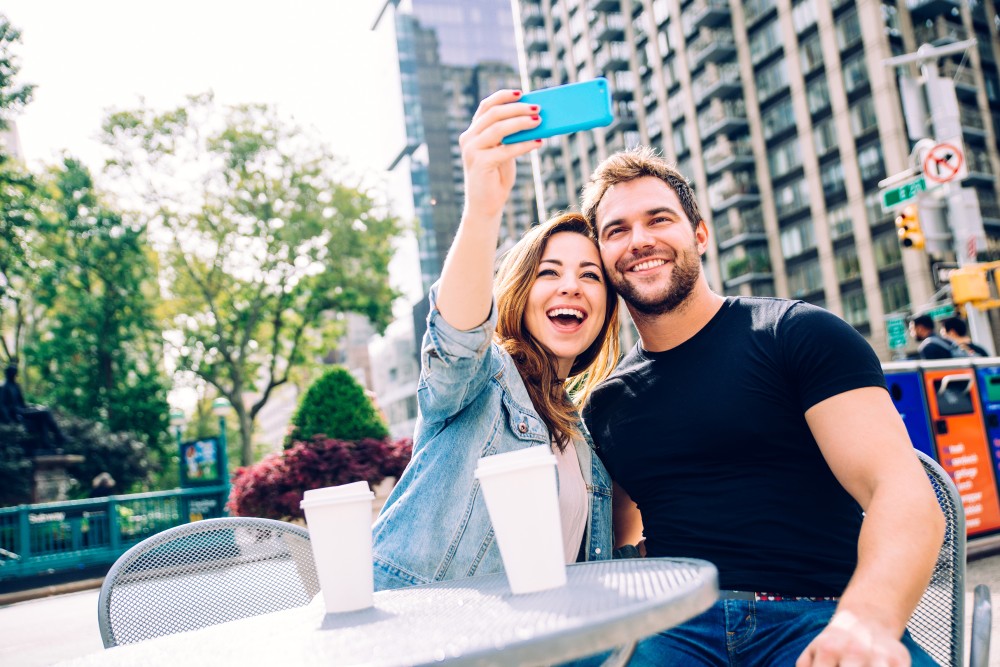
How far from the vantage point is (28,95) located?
18750 mm

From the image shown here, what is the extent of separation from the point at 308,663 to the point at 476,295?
808 mm

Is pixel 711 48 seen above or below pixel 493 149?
above

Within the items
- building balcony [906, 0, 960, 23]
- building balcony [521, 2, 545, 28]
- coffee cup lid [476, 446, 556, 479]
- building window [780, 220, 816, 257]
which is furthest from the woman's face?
building balcony [521, 2, 545, 28]

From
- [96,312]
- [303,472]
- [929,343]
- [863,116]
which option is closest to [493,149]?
[929,343]

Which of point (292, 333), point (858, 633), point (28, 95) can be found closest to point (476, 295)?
point (858, 633)

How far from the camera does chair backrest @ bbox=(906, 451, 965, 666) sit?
165cm

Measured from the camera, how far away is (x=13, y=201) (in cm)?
1994

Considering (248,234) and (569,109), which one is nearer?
(569,109)

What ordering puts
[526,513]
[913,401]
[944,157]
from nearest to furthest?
[526,513] → [913,401] → [944,157]

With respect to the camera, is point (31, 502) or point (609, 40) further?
point (609, 40)

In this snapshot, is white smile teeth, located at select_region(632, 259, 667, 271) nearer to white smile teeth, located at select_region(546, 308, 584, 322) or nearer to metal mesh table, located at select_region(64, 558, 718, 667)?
white smile teeth, located at select_region(546, 308, 584, 322)

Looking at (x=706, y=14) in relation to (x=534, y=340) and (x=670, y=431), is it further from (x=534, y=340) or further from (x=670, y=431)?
(x=670, y=431)

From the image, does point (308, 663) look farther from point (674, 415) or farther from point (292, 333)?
point (292, 333)

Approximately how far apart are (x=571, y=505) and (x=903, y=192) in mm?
11535
